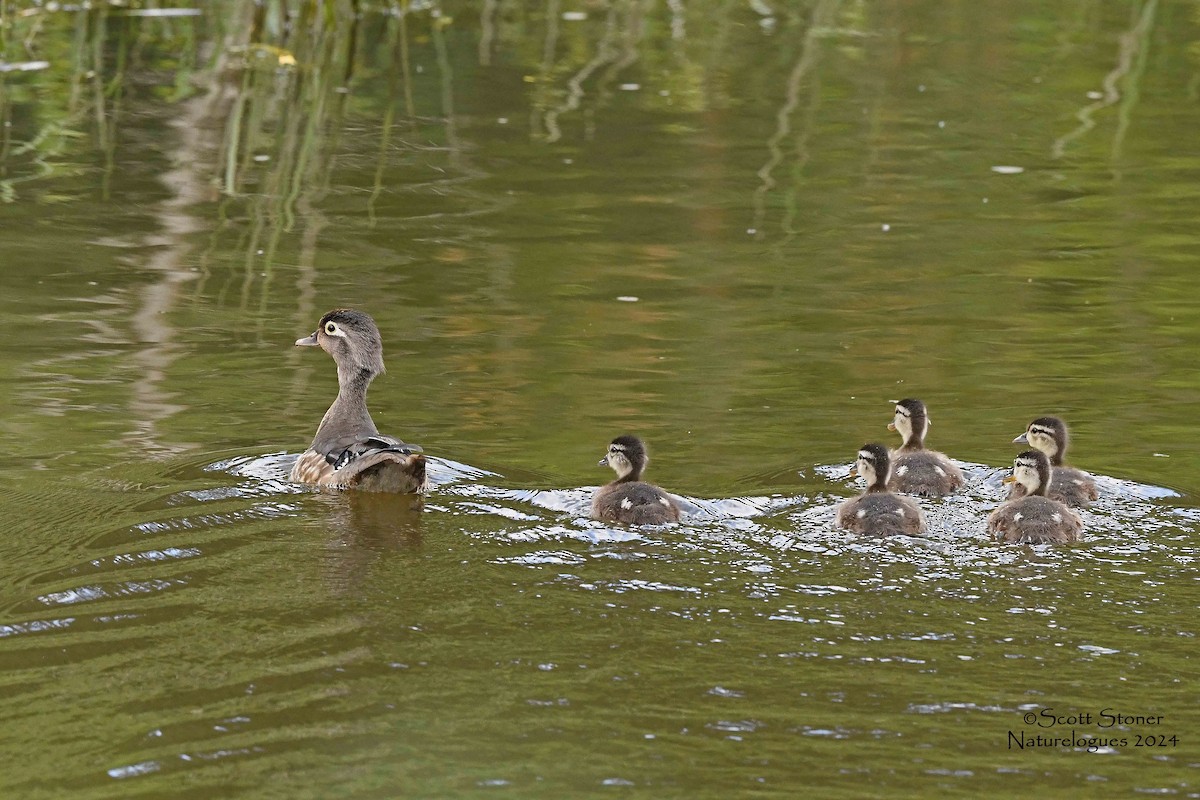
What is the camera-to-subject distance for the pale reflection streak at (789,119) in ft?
→ 41.8

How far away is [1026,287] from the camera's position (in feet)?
35.3

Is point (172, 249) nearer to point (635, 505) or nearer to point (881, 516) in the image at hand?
point (635, 505)

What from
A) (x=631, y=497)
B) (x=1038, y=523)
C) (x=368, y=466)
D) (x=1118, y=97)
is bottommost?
(x=368, y=466)

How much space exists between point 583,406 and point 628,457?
4.33 ft

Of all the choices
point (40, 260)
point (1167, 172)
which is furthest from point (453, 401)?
point (1167, 172)

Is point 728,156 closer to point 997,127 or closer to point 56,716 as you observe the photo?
point 997,127

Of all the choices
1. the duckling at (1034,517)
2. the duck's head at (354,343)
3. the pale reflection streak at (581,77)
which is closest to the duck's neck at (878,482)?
the duckling at (1034,517)

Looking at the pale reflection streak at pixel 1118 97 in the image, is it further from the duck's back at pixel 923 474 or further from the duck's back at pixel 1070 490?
the duck's back at pixel 1070 490

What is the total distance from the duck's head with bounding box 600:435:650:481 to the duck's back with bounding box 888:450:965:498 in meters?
1.02

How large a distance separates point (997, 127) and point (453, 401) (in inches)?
295

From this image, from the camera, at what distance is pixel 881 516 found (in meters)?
7.01

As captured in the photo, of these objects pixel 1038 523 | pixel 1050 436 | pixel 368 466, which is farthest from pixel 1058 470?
pixel 368 466

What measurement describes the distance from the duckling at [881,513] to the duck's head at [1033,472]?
42 cm

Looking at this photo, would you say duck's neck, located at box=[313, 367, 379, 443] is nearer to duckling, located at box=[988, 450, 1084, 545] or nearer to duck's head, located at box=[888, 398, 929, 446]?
duck's head, located at box=[888, 398, 929, 446]
